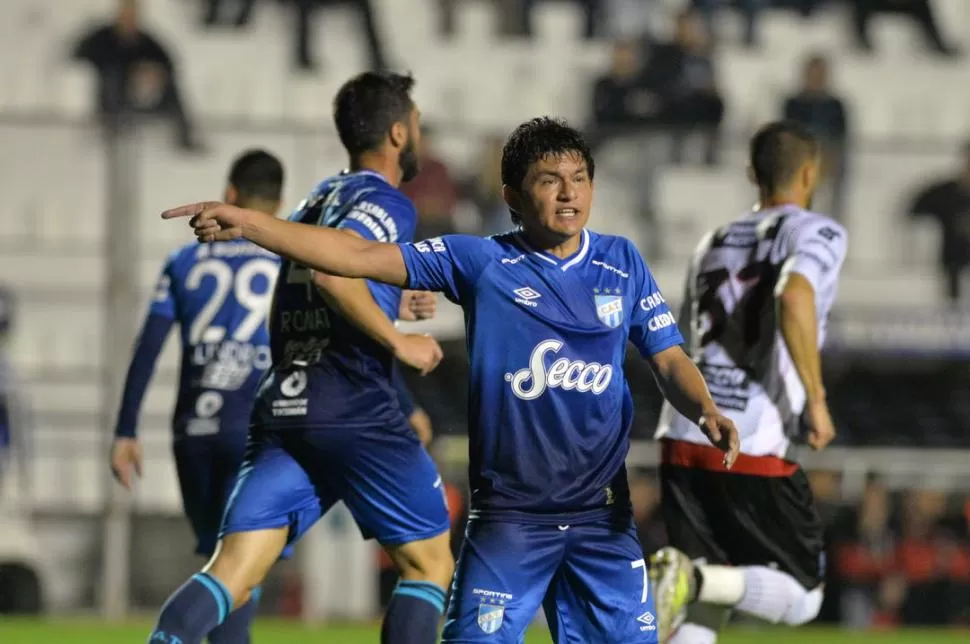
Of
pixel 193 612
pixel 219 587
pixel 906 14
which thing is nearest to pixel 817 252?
pixel 219 587

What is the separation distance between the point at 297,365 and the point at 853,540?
811cm

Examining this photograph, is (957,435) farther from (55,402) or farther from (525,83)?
(55,402)

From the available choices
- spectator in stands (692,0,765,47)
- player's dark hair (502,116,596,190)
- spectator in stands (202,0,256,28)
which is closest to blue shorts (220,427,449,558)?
player's dark hair (502,116,596,190)

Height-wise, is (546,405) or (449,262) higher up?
(449,262)

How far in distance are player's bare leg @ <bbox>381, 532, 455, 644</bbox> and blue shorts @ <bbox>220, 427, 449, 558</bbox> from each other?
0.07 meters

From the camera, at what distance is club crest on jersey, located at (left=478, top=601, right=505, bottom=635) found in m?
4.77

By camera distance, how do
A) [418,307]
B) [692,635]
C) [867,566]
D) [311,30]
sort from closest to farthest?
[418,307] < [692,635] < [867,566] < [311,30]

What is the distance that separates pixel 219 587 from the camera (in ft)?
18.0

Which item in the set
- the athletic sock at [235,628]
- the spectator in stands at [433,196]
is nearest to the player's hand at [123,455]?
the athletic sock at [235,628]

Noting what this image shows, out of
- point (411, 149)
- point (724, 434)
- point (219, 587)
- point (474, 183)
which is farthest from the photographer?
point (474, 183)

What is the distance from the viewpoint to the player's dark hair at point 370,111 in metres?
6.13

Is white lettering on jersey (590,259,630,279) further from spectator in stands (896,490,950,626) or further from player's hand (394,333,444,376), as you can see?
spectator in stands (896,490,950,626)

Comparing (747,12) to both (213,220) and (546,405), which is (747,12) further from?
(213,220)

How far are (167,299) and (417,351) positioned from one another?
75.1 inches
